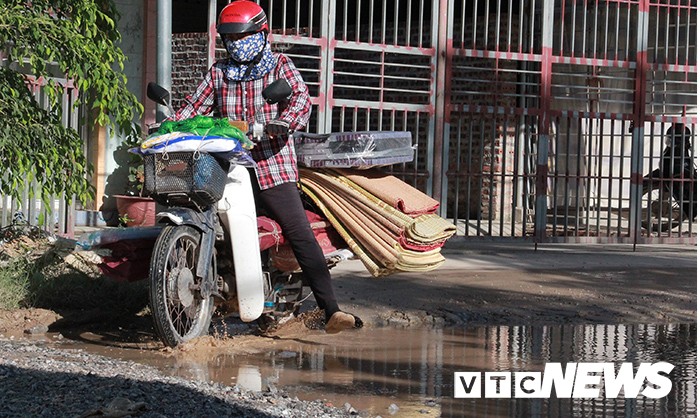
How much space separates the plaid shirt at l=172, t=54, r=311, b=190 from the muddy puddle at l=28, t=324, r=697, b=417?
102cm

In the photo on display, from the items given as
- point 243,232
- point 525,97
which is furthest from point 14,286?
point 525,97

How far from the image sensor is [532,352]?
704cm

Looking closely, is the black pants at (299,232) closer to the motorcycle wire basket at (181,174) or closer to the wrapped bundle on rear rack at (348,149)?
the wrapped bundle on rear rack at (348,149)

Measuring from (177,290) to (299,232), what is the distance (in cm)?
86

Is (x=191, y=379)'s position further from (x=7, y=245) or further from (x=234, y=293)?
(x=7, y=245)

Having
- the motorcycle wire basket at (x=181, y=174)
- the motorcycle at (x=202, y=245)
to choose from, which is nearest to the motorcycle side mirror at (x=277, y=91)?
the motorcycle at (x=202, y=245)

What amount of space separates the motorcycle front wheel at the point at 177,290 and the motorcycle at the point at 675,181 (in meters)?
8.44

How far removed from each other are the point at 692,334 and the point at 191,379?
3.72 m

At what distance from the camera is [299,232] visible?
693 cm

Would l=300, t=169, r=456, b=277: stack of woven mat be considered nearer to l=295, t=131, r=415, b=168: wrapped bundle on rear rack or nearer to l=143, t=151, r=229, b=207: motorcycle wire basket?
l=295, t=131, r=415, b=168: wrapped bundle on rear rack

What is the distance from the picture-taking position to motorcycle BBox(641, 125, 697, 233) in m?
14.3

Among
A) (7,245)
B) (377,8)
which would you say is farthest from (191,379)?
(377,8)

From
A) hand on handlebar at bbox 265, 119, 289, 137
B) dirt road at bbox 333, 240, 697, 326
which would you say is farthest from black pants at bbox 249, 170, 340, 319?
dirt road at bbox 333, 240, 697, 326

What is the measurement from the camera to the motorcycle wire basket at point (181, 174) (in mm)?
6270
